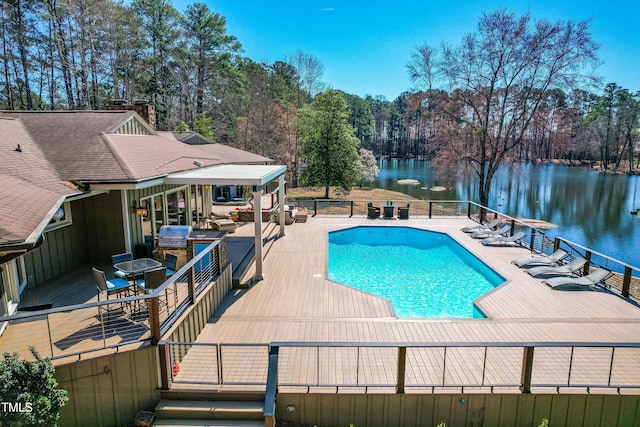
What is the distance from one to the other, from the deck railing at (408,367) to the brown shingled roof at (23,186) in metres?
2.17

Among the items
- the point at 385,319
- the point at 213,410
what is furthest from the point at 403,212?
the point at 213,410

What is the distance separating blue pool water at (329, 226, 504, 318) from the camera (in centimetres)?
823

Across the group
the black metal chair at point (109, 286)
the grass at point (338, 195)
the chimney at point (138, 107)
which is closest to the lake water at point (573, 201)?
the grass at point (338, 195)

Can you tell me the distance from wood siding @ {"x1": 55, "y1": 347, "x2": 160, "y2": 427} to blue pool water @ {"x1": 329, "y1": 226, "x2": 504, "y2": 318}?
15.9 feet

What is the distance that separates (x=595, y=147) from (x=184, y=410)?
64.1 meters

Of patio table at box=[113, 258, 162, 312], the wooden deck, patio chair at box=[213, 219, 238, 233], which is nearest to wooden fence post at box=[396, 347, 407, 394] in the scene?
the wooden deck

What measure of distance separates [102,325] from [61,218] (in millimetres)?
3675

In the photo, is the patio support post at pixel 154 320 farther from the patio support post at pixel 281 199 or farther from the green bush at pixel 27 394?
the patio support post at pixel 281 199

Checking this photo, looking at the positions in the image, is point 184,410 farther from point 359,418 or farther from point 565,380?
point 565,380

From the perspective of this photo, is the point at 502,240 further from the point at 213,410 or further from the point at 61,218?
the point at 61,218

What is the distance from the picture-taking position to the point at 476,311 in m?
7.39

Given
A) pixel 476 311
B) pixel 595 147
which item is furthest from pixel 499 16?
pixel 595 147

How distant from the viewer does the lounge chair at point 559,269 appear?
8828 millimetres

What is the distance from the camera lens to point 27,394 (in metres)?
3.28
